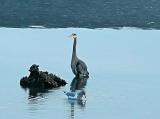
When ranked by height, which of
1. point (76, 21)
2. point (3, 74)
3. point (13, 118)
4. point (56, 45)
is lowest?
point (13, 118)

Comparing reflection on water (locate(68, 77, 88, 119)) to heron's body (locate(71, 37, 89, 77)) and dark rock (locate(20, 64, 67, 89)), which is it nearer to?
heron's body (locate(71, 37, 89, 77))

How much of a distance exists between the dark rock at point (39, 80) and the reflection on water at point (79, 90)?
24.0 inches

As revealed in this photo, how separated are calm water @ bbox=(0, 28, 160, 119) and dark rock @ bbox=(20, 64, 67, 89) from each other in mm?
351

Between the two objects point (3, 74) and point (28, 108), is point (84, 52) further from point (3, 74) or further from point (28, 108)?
point (28, 108)

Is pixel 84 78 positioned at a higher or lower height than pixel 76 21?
lower

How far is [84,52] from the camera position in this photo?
45.2m

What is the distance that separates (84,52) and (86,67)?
23.1 feet

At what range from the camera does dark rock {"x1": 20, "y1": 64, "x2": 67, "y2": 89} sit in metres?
34.6

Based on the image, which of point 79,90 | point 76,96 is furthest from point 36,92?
point 76,96

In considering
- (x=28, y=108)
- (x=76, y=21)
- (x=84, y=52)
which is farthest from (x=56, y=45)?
(x=28, y=108)

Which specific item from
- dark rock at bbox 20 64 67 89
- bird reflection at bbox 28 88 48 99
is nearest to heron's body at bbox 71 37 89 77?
dark rock at bbox 20 64 67 89

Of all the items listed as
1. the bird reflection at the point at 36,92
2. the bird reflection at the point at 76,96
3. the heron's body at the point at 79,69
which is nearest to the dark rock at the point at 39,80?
the bird reflection at the point at 36,92

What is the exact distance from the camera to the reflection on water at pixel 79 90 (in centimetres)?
3147

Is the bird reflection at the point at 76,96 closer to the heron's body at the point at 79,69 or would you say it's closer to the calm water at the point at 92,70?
the calm water at the point at 92,70
